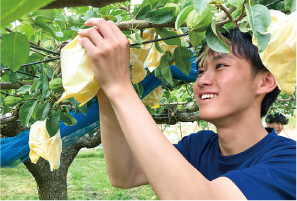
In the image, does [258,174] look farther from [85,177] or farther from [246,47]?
[85,177]

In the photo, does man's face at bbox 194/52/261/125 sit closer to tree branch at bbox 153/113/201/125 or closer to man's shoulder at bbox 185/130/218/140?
man's shoulder at bbox 185/130/218/140

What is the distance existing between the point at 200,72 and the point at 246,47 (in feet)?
0.75

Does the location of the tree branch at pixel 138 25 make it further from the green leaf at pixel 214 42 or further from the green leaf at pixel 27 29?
the green leaf at pixel 27 29

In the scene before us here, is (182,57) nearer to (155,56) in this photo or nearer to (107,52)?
(155,56)

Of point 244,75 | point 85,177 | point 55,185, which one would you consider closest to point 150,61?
point 244,75

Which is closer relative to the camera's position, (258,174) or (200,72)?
(258,174)

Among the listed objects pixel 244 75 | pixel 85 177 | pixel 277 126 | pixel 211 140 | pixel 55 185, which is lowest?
pixel 85 177

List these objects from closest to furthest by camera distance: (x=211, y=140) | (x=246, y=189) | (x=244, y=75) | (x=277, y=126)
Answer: (x=246, y=189) < (x=244, y=75) < (x=211, y=140) < (x=277, y=126)

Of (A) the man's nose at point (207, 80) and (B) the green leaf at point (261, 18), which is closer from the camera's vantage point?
(B) the green leaf at point (261, 18)

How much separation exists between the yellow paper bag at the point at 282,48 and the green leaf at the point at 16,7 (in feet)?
1.90

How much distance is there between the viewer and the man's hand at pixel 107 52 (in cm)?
61

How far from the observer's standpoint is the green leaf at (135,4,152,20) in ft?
2.17

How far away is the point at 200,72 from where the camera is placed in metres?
1.08

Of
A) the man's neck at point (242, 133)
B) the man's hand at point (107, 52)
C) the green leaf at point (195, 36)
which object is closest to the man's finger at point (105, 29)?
the man's hand at point (107, 52)
